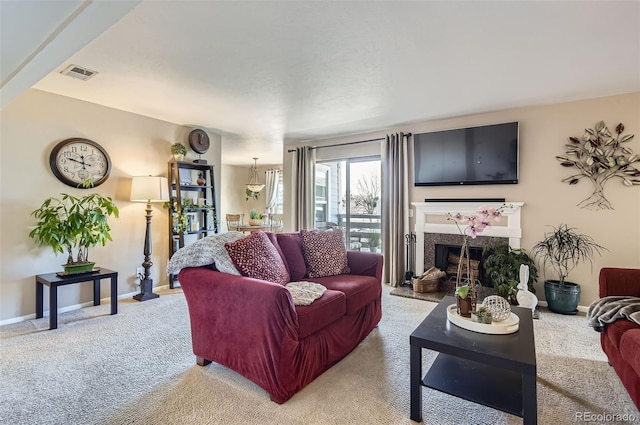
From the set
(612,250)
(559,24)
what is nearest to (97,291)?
(559,24)

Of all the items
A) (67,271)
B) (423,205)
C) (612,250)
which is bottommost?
(67,271)

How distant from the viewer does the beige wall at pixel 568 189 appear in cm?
323

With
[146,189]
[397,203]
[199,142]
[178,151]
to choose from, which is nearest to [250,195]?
[199,142]

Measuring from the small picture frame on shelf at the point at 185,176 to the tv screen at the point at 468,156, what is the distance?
133 inches

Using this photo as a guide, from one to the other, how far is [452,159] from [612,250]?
6.44 feet

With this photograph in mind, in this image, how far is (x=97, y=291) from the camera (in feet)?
12.0

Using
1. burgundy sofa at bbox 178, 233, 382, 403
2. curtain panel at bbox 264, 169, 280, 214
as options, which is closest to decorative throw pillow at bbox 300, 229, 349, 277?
burgundy sofa at bbox 178, 233, 382, 403

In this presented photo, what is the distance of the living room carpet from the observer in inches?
66.6

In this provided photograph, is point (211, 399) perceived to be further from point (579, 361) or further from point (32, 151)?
point (32, 151)

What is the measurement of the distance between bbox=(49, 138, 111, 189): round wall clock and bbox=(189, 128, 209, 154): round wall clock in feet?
3.83

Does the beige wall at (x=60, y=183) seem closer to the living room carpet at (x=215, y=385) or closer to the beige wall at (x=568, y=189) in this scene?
the living room carpet at (x=215, y=385)

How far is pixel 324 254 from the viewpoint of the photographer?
2922 millimetres

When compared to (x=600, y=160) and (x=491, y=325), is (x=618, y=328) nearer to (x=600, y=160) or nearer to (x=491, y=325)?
(x=491, y=325)

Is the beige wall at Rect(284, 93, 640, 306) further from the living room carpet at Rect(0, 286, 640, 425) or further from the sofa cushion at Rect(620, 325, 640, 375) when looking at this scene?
the sofa cushion at Rect(620, 325, 640, 375)
